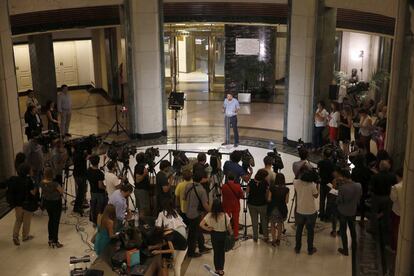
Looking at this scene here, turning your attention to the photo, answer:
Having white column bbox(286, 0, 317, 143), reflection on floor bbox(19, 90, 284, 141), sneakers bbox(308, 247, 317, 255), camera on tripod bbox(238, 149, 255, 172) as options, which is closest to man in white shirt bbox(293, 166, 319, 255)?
sneakers bbox(308, 247, 317, 255)

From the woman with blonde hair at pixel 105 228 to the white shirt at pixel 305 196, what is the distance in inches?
107

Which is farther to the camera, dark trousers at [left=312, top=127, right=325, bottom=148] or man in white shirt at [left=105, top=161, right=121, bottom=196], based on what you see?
dark trousers at [left=312, top=127, right=325, bottom=148]

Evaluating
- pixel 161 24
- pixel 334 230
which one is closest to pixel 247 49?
pixel 161 24

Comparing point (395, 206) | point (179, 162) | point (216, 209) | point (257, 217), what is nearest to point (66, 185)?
point (179, 162)

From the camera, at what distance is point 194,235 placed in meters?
8.65

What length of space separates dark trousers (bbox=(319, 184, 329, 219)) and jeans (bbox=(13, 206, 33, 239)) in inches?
188

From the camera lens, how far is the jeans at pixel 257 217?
8.84 metres

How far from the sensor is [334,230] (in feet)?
31.2

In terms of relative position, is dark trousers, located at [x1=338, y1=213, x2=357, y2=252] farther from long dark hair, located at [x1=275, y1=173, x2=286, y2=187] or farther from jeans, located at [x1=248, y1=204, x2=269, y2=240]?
jeans, located at [x1=248, y1=204, x2=269, y2=240]

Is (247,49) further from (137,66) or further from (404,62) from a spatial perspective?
(404,62)

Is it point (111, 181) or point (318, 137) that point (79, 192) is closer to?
point (111, 181)

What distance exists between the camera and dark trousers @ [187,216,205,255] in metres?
8.53

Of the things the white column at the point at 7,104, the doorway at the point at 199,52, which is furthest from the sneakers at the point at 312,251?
the doorway at the point at 199,52

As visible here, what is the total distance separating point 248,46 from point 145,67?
17.2 ft
